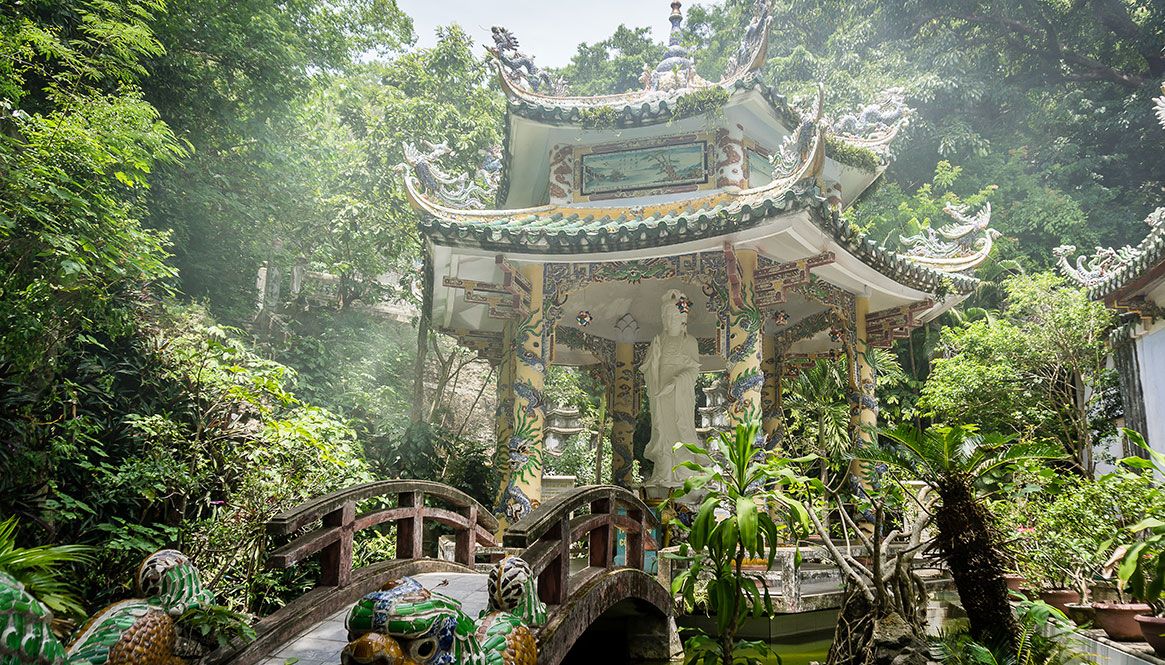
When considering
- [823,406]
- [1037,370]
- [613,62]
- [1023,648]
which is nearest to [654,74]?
[823,406]

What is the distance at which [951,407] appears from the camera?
12.6 meters

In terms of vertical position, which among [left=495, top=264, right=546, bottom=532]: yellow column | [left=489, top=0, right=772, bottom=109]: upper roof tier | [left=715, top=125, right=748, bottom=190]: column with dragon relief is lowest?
[left=495, top=264, right=546, bottom=532]: yellow column

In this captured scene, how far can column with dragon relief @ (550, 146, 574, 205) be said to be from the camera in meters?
9.39

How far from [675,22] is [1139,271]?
7.28 meters

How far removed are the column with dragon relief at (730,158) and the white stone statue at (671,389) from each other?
158 centimetres

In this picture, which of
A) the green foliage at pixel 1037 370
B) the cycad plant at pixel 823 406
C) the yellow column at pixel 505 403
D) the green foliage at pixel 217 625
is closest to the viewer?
the green foliage at pixel 217 625

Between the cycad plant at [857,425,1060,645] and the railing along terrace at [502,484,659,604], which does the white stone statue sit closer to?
the railing along terrace at [502,484,659,604]

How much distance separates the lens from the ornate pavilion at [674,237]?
752 centimetres

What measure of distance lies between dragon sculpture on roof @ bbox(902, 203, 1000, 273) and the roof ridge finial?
4498 millimetres

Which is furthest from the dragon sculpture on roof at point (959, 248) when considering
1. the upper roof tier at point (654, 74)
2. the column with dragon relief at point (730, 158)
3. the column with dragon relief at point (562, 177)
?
the column with dragon relief at point (562, 177)

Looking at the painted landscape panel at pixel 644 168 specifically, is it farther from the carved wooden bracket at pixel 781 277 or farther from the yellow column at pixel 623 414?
the yellow column at pixel 623 414

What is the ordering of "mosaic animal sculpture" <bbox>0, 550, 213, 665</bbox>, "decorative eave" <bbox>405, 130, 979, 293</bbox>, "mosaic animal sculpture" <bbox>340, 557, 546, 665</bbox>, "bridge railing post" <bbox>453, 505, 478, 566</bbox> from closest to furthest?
1. "mosaic animal sculpture" <bbox>0, 550, 213, 665</bbox>
2. "mosaic animal sculpture" <bbox>340, 557, 546, 665</bbox>
3. "bridge railing post" <bbox>453, 505, 478, 566</bbox>
4. "decorative eave" <bbox>405, 130, 979, 293</bbox>

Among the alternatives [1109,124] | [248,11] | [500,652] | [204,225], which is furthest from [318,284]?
[1109,124]

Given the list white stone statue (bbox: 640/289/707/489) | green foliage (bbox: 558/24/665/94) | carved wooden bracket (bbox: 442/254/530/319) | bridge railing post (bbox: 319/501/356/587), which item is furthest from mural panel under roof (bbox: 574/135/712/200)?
green foliage (bbox: 558/24/665/94)
